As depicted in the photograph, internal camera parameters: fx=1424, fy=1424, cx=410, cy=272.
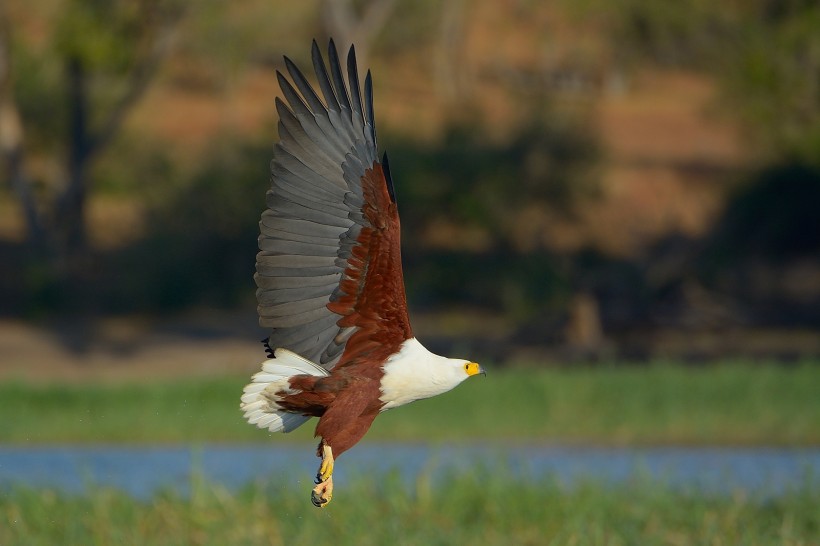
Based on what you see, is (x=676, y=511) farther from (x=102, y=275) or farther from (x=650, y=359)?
(x=102, y=275)

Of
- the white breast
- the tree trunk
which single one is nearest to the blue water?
the white breast

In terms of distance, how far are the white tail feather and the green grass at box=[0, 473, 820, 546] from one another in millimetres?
3211

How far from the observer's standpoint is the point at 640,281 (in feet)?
63.9

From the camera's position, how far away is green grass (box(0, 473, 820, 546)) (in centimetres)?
720

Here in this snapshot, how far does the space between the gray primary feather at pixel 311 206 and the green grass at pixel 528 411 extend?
853 centimetres

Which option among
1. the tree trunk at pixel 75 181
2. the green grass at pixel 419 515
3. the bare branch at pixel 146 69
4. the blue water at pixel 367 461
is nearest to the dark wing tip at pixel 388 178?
the green grass at pixel 419 515

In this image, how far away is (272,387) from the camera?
3762 millimetres

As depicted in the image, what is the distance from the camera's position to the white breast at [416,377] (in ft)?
11.6

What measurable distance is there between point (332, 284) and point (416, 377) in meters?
0.60

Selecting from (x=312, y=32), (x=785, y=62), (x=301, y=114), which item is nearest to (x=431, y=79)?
(x=312, y=32)

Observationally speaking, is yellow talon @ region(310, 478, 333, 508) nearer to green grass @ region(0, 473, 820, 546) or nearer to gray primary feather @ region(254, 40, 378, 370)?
gray primary feather @ region(254, 40, 378, 370)

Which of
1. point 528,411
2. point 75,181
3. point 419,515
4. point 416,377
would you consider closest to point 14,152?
point 75,181

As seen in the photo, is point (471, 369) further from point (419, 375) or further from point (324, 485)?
point (324, 485)

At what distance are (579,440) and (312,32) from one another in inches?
817
